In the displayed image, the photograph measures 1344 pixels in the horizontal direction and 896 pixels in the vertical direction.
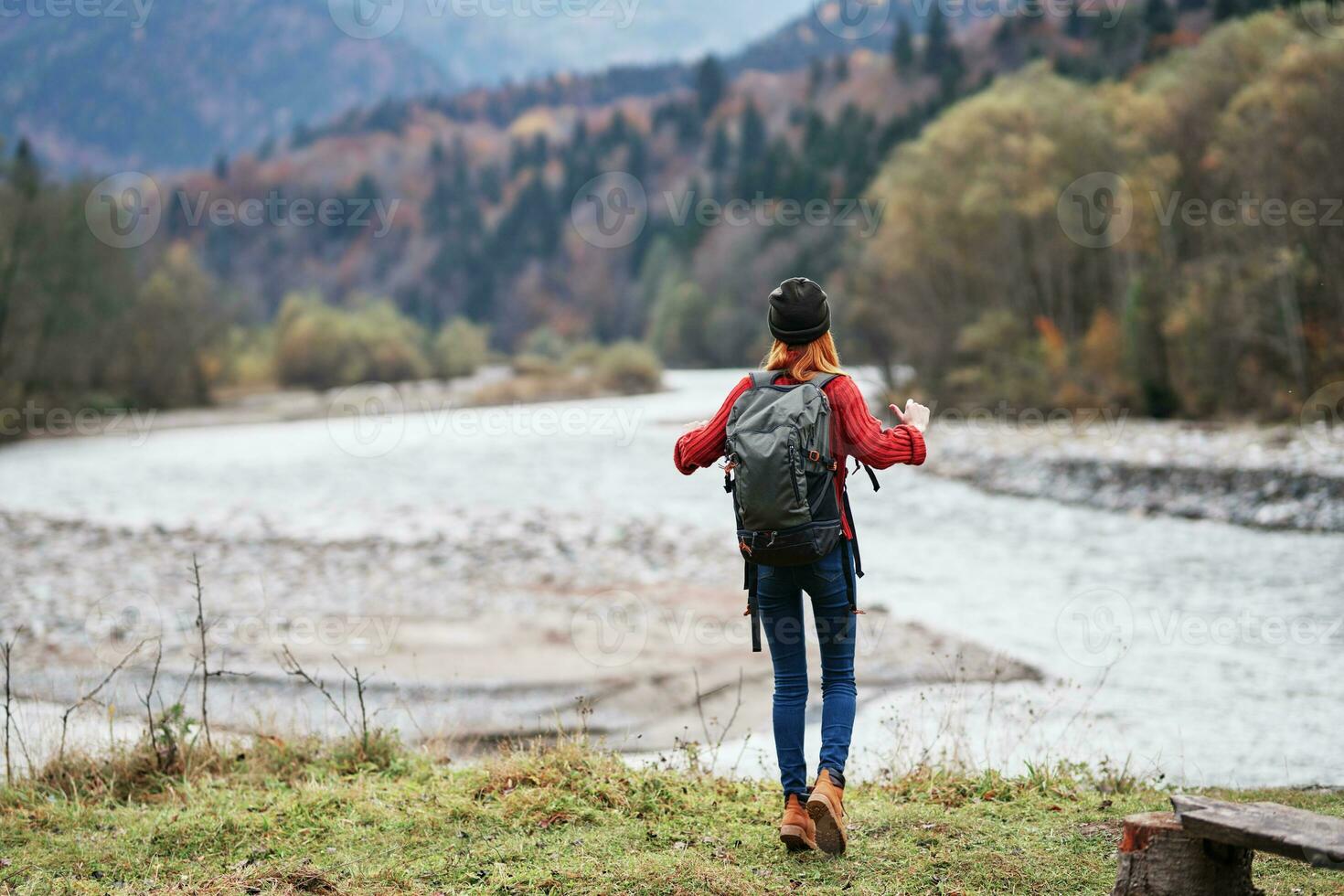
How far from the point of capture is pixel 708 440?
496 cm

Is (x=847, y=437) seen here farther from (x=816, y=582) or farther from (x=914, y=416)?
(x=816, y=582)

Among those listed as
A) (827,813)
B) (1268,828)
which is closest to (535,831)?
(827,813)

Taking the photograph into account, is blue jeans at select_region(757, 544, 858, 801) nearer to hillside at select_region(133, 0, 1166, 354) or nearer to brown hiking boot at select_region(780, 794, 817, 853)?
brown hiking boot at select_region(780, 794, 817, 853)

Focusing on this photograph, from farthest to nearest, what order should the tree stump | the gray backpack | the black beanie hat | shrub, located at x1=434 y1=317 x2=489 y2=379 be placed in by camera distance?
shrub, located at x1=434 y1=317 x2=489 y2=379 → the black beanie hat → the gray backpack → the tree stump

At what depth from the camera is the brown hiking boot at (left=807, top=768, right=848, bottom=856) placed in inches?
191

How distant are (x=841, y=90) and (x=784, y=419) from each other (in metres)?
151

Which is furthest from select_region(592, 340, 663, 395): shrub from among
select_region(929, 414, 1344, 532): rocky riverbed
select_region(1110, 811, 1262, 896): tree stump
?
select_region(1110, 811, 1262, 896): tree stump

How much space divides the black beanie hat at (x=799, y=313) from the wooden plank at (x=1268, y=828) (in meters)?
2.16

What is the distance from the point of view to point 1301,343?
3131 cm

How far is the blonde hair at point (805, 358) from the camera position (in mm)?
4910

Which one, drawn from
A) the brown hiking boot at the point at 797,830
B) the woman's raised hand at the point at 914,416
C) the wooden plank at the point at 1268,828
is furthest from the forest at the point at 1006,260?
the wooden plank at the point at 1268,828

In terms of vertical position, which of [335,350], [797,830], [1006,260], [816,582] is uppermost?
[1006,260]

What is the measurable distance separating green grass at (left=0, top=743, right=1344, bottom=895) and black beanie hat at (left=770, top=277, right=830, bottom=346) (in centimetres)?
214

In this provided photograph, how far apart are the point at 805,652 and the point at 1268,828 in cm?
178
